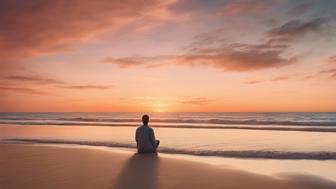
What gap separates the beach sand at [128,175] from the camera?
714cm

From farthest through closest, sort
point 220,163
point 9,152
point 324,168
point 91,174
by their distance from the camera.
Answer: point 9,152 < point 220,163 < point 324,168 < point 91,174

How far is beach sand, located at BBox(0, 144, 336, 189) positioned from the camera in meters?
7.14

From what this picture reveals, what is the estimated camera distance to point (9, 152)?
12.2 m

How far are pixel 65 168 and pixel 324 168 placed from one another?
7.12 meters

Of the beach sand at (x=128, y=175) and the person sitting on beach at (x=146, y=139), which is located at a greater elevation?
the person sitting on beach at (x=146, y=139)

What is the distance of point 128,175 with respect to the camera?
Result: 26.4 feet

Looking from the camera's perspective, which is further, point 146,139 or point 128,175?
point 146,139

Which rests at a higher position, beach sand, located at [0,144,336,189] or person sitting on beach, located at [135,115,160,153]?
person sitting on beach, located at [135,115,160,153]

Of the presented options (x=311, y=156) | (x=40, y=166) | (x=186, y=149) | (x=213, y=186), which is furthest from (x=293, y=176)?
(x=40, y=166)

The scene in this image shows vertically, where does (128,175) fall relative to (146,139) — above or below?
below

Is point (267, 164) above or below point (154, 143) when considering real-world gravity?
below

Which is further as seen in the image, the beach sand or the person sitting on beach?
the person sitting on beach

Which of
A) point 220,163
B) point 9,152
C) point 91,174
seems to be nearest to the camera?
point 91,174

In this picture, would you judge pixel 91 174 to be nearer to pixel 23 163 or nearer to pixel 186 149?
pixel 23 163
